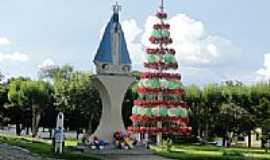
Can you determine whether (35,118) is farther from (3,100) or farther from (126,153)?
(126,153)

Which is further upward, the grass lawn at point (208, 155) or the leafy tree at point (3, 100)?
Result: the leafy tree at point (3, 100)

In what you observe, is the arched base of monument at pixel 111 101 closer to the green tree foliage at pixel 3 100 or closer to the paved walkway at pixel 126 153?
the paved walkway at pixel 126 153

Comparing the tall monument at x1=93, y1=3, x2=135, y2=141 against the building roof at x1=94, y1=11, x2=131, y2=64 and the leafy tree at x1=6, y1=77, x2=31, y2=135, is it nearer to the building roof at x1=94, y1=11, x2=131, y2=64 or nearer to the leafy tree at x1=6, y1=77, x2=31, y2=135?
the building roof at x1=94, y1=11, x2=131, y2=64

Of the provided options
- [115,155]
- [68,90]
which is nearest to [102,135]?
[115,155]

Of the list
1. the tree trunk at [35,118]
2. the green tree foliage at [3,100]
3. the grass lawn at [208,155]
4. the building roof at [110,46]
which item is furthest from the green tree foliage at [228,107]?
the building roof at [110,46]

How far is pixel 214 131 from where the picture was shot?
223 ft

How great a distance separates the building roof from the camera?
3192 centimetres

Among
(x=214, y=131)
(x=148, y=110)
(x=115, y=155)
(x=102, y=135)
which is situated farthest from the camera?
(x=214, y=131)

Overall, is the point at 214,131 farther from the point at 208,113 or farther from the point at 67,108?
the point at 67,108

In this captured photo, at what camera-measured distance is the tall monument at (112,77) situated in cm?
3130

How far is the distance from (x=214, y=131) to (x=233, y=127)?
4559 millimetres

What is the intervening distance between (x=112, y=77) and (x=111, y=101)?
131 cm

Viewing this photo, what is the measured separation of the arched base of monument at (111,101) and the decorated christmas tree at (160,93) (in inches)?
557

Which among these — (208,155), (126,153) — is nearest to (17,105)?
(126,153)
